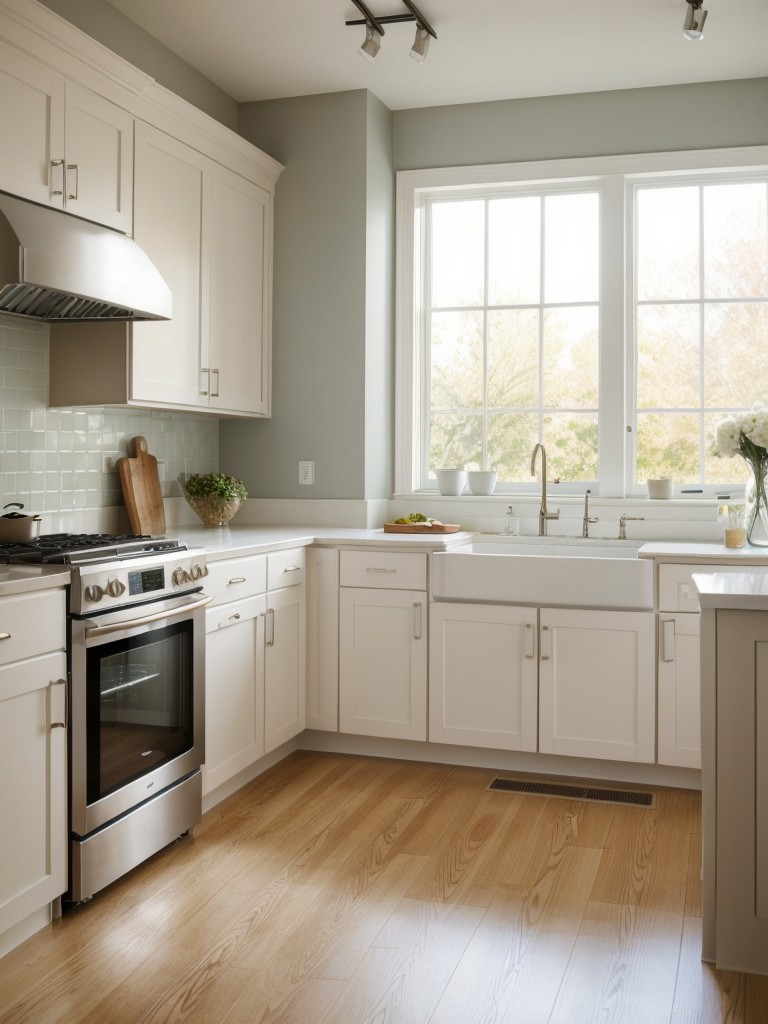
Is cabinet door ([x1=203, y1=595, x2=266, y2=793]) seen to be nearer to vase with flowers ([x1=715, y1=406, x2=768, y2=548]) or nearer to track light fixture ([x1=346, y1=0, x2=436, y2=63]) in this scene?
vase with flowers ([x1=715, y1=406, x2=768, y2=548])

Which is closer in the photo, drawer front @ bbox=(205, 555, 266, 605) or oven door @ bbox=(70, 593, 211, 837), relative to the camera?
oven door @ bbox=(70, 593, 211, 837)

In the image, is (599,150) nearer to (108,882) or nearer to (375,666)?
(375,666)

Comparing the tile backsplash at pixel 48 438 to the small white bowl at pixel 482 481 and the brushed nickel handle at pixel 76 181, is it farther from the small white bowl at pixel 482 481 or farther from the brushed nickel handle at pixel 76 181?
the small white bowl at pixel 482 481

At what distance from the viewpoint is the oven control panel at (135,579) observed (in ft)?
7.97

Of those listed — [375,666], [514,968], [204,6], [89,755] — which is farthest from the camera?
[375,666]

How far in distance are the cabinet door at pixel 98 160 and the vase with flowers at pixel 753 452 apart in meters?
2.13

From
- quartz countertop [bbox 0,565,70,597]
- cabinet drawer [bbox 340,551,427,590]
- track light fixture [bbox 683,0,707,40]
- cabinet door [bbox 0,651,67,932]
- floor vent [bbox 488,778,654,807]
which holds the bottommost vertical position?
floor vent [bbox 488,778,654,807]

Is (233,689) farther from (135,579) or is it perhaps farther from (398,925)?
(398,925)

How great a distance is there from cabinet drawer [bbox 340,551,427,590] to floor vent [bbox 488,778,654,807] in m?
0.78

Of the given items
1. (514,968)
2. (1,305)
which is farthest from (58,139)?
(514,968)

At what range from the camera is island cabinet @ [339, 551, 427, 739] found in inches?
146

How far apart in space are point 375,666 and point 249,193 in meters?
2.01

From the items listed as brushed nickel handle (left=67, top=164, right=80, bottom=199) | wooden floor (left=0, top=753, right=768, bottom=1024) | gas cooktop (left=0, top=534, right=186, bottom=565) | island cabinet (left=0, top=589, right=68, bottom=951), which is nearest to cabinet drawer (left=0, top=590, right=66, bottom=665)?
island cabinet (left=0, top=589, right=68, bottom=951)

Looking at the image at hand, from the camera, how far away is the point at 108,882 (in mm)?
2545
